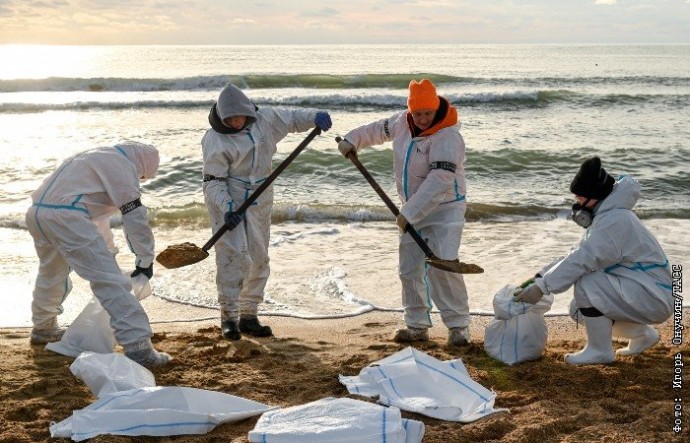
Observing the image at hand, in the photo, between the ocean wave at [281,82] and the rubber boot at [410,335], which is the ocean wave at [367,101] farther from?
the rubber boot at [410,335]

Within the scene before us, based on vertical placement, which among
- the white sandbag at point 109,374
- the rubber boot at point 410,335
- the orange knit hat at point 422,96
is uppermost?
the orange knit hat at point 422,96

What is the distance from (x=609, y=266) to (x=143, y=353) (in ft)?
8.80

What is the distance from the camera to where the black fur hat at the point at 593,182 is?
4547mm

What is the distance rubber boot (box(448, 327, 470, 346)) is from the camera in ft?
17.5

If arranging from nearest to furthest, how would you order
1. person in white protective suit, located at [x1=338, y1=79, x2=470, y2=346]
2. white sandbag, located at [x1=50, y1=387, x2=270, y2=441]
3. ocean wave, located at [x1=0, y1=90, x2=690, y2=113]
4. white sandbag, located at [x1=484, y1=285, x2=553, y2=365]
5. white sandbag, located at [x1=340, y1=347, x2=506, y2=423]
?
white sandbag, located at [x1=50, y1=387, x2=270, y2=441] < white sandbag, located at [x1=340, y1=347, x2=506, y2=423] < white sandbag, located at [x1=484, y1=285, x2=553, y2=365] < person in white protective suit, located at [x1=338, y1=79, x2=470, y2=346] < ocean wave, located at [x1=0, y1=90, x2=690, y2=113]

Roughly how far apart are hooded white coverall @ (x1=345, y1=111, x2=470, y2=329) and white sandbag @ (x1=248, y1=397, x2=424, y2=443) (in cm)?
178

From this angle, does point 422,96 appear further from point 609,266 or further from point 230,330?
point 230,330

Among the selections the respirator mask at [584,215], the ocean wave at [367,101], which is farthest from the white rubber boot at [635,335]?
the ocean wave at [367,101]

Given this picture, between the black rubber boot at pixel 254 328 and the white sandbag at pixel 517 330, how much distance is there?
1.58m

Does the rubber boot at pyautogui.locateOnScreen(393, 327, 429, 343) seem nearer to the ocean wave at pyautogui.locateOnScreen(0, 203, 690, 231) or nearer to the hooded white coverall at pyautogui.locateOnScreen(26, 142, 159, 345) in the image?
the hooded white coverall at pyautogui.locateOnScreen(26, 142, 159, 345)

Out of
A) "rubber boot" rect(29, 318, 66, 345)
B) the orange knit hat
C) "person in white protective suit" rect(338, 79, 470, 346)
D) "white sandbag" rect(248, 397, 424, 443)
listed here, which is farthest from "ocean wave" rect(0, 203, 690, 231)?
"white sandbag" rect(248, 397, 424, 443)

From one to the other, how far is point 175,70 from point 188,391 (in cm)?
3024

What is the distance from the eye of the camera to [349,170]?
12.9m

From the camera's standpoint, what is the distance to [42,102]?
21281 millimetres
